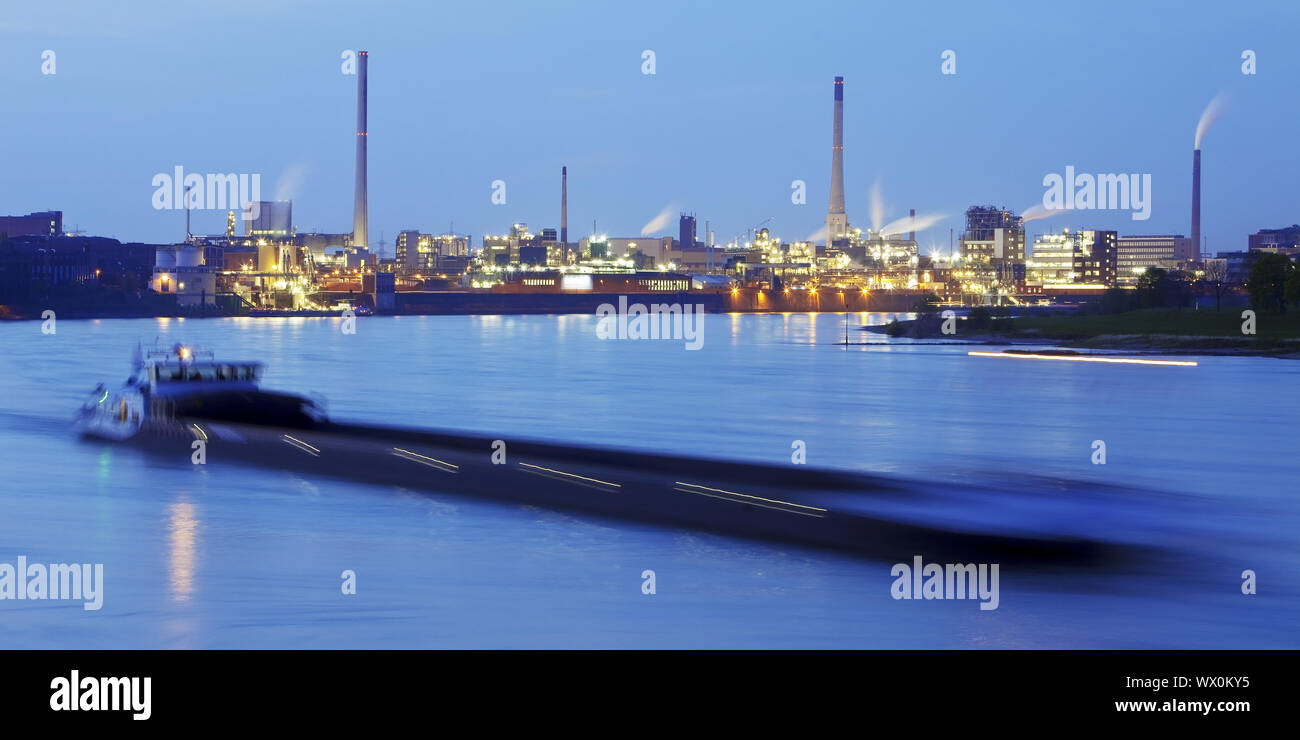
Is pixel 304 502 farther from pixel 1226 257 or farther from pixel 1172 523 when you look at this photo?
pixel 1226 257

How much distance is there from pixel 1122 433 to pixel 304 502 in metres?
22.4

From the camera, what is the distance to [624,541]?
16.9 metres

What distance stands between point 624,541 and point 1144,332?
238 ft

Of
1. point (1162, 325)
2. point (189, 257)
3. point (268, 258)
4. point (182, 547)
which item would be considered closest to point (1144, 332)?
point (1162, 325)

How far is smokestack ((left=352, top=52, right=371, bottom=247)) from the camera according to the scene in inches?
6156

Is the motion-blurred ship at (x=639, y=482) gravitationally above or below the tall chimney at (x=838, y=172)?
below

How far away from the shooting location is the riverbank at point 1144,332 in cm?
7275

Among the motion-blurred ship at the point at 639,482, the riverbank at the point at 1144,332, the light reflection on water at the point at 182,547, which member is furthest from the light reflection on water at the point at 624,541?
the riverbank at the point at 1144,332
